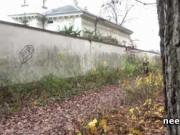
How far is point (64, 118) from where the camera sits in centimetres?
673

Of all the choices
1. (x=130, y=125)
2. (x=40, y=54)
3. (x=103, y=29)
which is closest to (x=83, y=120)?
(x=130, y=125)

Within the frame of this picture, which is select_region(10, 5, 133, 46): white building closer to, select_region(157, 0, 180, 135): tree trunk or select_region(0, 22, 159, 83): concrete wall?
select_region(0, 22, 159, 83): concrete wall

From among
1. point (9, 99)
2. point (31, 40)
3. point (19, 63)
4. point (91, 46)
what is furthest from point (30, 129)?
point (91, 46)

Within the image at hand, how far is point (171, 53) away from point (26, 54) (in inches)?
394

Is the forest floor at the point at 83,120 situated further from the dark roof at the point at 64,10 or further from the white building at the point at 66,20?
the dark roof at the point at 64,10

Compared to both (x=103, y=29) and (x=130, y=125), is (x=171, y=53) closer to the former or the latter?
(x=130, y=125)

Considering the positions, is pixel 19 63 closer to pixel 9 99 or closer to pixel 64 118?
pixel 9 99

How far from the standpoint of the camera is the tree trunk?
4.66 ft

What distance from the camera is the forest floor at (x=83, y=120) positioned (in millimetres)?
4512

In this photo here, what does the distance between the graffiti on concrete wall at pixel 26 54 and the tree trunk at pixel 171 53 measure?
964 centimetres

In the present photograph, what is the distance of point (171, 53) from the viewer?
1460mm

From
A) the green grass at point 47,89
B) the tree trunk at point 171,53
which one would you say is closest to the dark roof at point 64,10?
the green grass at point 47,89

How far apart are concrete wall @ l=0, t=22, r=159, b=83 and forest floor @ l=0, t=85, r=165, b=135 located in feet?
7.56

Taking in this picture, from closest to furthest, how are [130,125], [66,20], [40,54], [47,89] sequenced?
1. [130,125]
2. [47,89]
3. [40,54]
4. [66,20]
